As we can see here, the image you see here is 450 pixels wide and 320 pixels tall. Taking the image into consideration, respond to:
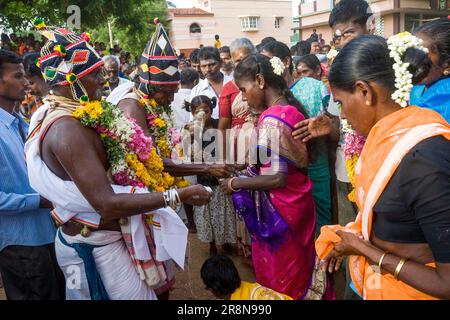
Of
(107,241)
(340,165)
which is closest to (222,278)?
(107,241)

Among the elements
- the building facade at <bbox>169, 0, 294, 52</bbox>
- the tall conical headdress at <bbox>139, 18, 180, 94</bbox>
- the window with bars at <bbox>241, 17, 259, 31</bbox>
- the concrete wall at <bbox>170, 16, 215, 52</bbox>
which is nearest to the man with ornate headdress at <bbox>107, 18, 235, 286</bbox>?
the tall conical headdress at <bbox>139, 18, 180, 94</bbox>

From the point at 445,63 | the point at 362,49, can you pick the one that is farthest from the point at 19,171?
the point at 445,63

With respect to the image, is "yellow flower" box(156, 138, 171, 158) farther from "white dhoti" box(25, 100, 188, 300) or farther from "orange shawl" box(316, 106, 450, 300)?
"orange shawl" box(316, 106, 450, 300)

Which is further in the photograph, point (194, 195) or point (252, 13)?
point (252, 13)

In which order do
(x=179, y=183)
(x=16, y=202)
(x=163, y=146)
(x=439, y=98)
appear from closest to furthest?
(x=439, y=98) < (x=16, y=202) < (x=163, y=146) < (x=179, y=183)

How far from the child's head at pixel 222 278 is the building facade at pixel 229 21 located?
121ft

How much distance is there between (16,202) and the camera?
2.53 m

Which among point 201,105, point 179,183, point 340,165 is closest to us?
point 179,183

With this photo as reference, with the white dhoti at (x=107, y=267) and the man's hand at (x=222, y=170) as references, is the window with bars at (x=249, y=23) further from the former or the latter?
the white dhoti at (x=107, y=267)

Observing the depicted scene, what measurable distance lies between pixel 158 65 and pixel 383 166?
202 cm

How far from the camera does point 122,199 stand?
2082 millimetres

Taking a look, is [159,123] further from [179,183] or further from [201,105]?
[201,105]

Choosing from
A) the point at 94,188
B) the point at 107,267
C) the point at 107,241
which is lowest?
the point at 107,267

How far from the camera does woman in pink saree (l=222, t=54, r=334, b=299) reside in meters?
2.77
